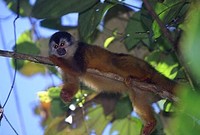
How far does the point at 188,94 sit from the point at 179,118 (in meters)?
0.03

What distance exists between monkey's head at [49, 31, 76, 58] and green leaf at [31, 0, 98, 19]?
1.15ft

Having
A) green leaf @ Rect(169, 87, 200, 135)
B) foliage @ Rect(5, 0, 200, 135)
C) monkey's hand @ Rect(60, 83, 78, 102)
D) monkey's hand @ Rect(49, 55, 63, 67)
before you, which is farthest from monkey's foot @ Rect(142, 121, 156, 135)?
green leaf @ Rect(169, 87, 200, 135)

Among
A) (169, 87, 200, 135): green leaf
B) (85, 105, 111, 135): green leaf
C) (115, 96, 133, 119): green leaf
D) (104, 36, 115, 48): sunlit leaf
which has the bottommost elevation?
(85, 105, 111, 135): green leaf

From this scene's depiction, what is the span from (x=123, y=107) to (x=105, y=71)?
28.9 inches

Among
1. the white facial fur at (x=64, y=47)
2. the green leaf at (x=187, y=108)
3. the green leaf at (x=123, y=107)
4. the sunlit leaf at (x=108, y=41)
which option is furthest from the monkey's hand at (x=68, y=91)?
the green leaf at (x=187, y=108)

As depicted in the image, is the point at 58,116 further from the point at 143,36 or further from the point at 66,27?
the point at 143,36

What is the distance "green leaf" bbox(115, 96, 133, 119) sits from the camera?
3.31 m

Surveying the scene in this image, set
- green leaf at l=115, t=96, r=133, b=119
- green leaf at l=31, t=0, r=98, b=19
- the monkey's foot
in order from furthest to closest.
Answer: green leaf at l=115, t=96, r=133, b=119, the monkey's foot, green leaf at l=31, t=0, r=98, b=19

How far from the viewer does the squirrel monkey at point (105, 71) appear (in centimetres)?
275

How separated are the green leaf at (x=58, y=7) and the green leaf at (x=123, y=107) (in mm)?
1192

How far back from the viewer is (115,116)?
3467 mm

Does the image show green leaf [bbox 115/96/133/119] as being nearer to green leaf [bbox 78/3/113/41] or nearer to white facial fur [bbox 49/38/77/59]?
white facial fur [bbox 49/38/77/59]

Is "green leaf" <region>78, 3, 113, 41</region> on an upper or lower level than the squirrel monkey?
upper

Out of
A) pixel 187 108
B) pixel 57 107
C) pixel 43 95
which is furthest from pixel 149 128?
pixel 187 108
